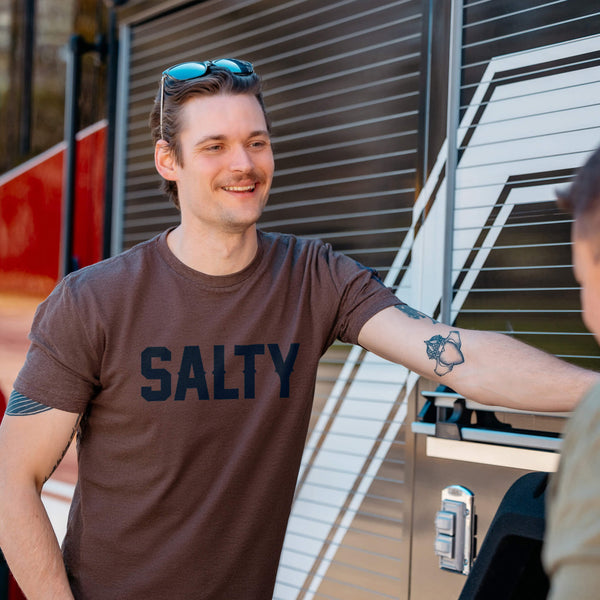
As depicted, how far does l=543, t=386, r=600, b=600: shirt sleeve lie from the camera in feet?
2.06

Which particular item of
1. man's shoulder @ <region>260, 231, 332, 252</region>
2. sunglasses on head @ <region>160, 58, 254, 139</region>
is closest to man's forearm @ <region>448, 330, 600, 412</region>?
man's shoulder @ <region>260, 231, 332, 252</region>

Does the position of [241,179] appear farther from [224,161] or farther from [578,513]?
[578,513]

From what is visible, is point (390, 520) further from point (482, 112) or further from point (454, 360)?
point (482, 112)

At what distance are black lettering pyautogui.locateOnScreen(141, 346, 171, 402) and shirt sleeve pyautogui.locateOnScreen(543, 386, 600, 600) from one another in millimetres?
1136

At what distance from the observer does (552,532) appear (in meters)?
0.68

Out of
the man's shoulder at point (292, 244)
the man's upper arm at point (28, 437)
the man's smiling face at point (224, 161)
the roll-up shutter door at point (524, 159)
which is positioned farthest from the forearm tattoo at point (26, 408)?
the roll-up shutter door at point (524, 159)

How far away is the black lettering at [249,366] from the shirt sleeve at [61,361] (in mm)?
321

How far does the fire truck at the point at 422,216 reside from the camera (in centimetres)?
188

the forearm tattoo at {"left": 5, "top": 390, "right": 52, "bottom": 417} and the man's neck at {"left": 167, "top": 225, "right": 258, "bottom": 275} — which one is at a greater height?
the man's neck at {"left": 167, "top": 225, "right": 258, "bottom": 275}

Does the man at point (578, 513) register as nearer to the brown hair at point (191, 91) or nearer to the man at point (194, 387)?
the man at point (194, 387)

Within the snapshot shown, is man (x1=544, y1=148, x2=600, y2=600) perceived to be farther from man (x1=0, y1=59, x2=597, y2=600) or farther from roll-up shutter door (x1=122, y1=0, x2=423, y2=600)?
roll-up shutter door (x1=122, y1=0, x2=423, y2=600)

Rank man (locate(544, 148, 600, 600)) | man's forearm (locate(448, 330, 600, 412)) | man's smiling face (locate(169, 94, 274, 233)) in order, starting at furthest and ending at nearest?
1. man's smiling face (locate(169, 94, 274, 233))
2. man's forearm (locate(448, 330, 600, 412))
3. man (locate(544, 148, 600, 600))

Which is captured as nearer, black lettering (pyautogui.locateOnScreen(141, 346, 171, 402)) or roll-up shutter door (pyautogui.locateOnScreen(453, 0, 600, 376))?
black lettering (pyautogui.locateOnScreen(141, 346, 171, 402))

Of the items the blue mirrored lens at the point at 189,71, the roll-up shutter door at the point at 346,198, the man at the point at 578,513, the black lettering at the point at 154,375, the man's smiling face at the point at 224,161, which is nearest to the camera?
the man at the point at 578,513
